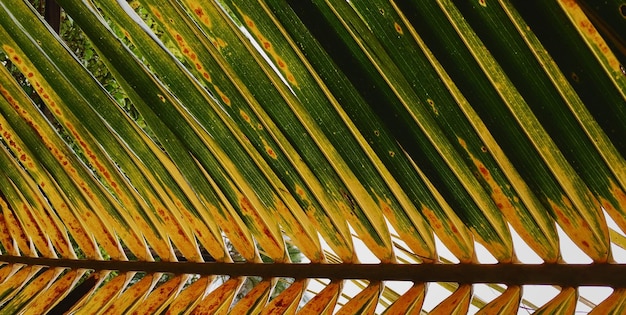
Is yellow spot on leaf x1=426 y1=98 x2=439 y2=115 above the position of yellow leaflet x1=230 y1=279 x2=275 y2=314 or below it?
above

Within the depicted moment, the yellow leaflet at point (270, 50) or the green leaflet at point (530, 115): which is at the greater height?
the yellow leaflet at point (270, 50)

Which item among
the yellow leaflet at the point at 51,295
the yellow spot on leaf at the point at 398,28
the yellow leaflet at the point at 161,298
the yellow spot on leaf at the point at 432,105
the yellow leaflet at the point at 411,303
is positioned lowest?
the yellow leaflet at the point at 411,303

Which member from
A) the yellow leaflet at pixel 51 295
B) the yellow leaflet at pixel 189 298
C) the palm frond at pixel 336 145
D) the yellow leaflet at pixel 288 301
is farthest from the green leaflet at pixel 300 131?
the yellow leaflet at pixel 51 295

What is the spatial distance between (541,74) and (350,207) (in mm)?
303

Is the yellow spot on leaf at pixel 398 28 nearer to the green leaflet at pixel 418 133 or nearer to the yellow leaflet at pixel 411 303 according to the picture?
the green leaflet at pixel 418 133

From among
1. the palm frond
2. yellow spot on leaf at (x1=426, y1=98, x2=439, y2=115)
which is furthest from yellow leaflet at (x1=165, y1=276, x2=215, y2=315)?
yellow spot on leaf at (x1=426, y1=98, x2=439, y2=115)

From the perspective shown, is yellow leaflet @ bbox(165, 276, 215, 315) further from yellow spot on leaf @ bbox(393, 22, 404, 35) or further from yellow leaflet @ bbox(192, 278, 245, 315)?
yellow spot on leaf @ bbox(393, 22, 404, 35)

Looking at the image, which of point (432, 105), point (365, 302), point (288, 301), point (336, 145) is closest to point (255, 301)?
point (288, 301)

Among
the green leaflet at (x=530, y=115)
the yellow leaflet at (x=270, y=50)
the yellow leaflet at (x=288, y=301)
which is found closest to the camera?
the green leaflet at (x=530, y=115)

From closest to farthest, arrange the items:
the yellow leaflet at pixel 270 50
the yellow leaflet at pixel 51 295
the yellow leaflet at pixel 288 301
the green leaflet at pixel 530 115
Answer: the green leaflet at pixel 530 115
the yellow leaflet at pixel 270 50
the yellow leaflet at pixel 288 301
the yellow leaflet at pixel 51 295

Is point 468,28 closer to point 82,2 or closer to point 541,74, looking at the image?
point 541,74

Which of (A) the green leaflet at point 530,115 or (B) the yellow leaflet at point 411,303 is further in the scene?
(B) the yellow leaflet at point 411,303

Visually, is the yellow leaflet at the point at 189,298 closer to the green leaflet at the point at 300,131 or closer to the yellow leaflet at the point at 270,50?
the green leaflet at the point at 300,131

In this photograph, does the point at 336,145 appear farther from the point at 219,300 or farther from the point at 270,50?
the point at 219,300
